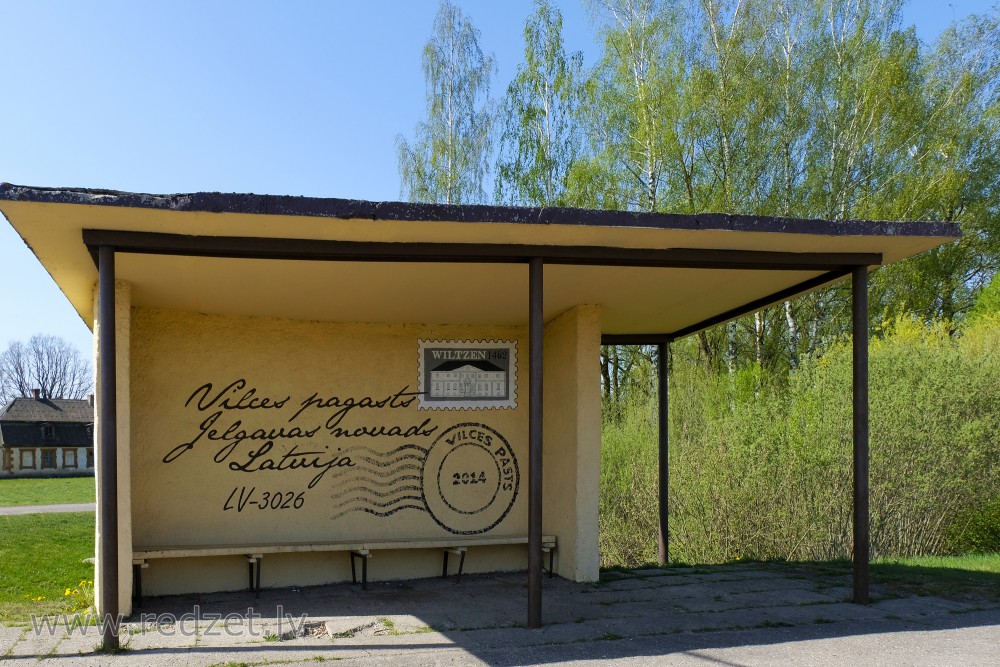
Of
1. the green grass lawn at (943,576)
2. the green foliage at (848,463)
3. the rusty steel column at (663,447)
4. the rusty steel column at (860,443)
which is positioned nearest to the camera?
the rusty steel column at (860,443)

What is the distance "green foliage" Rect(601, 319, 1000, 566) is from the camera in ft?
35.7

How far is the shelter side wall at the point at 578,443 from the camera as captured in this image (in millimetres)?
7262

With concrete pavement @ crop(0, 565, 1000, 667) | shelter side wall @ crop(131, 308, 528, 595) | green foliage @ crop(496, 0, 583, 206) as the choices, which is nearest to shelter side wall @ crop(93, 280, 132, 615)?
concrete pavement @ crop(0, 565, 1000, 667)

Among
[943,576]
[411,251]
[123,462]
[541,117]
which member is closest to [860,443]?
[943,576]

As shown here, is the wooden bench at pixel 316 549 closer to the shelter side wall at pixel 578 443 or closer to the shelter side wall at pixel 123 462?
the shelter side wall at pixel 578 443

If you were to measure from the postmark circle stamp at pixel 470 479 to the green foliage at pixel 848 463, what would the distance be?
478cm

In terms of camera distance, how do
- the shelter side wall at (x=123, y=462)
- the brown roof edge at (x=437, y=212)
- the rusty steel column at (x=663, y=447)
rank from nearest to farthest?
the brown roof edge at (x=437, y=212)
the shelter side wall at (x=123, y=462)
the rusty steel column at (x=663, y=447)

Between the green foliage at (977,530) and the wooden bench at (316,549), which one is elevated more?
the wooden bench at (316,549)

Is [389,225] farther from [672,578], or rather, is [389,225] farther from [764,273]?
[672,578]

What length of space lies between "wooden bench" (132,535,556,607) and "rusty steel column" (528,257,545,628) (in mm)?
2079

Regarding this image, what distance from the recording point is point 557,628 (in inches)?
215

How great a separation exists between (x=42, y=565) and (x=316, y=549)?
3.96 metres

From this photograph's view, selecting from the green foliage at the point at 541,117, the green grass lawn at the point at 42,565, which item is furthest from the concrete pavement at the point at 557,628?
→ the green foliage at the point at 541,117

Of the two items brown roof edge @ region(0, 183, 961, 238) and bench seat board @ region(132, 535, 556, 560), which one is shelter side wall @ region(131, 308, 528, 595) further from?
brown roof edge @ region(0, 183, 961, 238)
